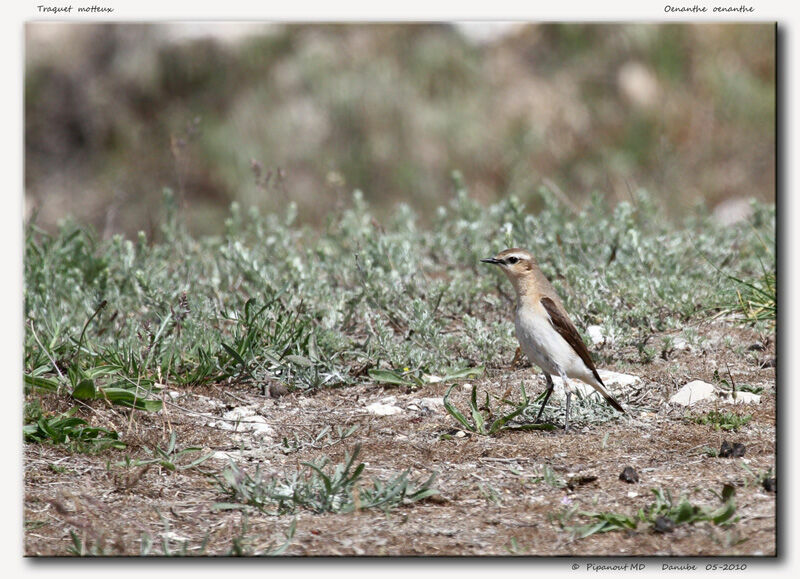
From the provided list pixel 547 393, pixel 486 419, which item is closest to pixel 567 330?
pixel 547 393

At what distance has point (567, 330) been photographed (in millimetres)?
6164

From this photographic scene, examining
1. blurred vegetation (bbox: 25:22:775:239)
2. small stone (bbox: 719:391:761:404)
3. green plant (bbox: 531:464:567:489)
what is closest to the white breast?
small stone (bbox: 719:391:761:404)

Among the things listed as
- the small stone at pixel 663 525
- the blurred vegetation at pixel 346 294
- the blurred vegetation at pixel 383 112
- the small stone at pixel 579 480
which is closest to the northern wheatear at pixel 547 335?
the blurred vegetation at pixel 346 294

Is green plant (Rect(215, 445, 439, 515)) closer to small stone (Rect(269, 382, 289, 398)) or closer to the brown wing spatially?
small stone (Rect(269, 382, 289, 398))

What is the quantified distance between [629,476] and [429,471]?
3.42 feet

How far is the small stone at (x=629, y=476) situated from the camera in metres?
4.97

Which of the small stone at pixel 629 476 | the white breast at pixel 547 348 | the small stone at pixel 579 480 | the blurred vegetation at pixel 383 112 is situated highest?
the blurred vegetation at pixel 383 112

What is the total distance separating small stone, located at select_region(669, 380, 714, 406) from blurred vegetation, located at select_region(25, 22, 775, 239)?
19.3ft

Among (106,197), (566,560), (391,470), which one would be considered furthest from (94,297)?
(106,197)

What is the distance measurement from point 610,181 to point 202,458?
25.7 ft

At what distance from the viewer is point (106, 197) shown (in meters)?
12.8

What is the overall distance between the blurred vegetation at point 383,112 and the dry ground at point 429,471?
19.6 ft

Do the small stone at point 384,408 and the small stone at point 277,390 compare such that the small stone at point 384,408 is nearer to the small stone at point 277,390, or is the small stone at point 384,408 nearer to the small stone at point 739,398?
the small stone at point 277,390
